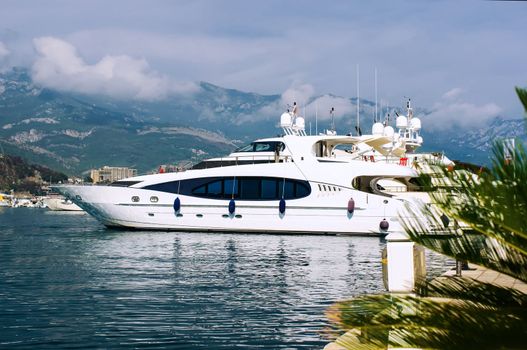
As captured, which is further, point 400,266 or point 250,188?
point 250,188

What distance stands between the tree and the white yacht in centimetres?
2878

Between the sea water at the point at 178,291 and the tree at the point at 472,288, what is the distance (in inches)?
229

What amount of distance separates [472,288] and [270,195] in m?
30.1

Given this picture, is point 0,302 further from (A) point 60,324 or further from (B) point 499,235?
(B) point 499,235

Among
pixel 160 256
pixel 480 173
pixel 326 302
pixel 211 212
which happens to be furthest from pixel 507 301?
pixel 211 212

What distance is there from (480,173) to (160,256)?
70.0ft

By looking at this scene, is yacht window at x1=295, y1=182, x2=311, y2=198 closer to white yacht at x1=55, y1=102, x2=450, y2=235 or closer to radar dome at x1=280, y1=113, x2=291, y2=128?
white yacht at x1=55, y1=102, x2=450, y2=235

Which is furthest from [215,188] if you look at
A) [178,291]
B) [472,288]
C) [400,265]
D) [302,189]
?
[472,288]

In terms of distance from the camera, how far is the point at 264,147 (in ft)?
125

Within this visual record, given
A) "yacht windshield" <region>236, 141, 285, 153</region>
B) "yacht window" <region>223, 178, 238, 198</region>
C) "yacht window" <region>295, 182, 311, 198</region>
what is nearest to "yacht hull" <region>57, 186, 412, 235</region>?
"yacht window" <region>295, 182, 311, 198</region>

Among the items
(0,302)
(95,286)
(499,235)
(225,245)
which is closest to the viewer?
(499,235)

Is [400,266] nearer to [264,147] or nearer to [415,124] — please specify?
[264,147]

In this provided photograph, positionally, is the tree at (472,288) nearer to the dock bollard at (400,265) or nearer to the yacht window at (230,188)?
the dock bollard at (400,265)

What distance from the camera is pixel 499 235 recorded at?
451 cm
